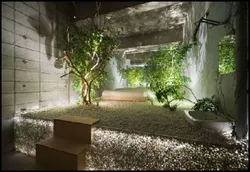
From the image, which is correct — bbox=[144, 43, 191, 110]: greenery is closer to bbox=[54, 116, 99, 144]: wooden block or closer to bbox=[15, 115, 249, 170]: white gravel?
bbox=[15, 115, 249, 170]: white gravel

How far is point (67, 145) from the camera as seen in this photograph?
1.48m

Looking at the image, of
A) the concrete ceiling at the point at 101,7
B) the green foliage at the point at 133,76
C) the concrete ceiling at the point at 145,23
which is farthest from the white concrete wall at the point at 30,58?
the green foliage at the point at 133,76

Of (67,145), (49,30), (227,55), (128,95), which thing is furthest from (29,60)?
(227,55)

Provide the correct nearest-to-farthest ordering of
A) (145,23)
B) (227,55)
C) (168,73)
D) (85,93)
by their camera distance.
Result: 1. (227,55)
2. (85,93)
3. (168,73)
4. (145,23)

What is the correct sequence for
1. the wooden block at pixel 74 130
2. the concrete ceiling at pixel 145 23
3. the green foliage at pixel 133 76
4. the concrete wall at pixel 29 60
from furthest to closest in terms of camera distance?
1. the green foliage at pixel 133 76
2. the concrete ceiling at pixel 145 23
3. the concrete wall at pixel 29 60
4. the wooden block at pixel 74 130

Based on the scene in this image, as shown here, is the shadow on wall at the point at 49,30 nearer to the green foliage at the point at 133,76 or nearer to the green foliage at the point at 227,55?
the green foliage at the point at 133,76

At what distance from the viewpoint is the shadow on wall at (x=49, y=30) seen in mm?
2750

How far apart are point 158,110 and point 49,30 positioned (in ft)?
9.79

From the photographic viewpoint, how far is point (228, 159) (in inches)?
45.0

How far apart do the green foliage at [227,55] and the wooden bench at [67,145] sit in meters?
1.84

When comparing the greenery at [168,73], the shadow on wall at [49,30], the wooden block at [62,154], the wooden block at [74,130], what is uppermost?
the shadow on wall at [49,30]

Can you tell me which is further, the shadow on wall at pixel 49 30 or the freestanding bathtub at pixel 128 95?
the freestanding bathtub at pixel 128 95

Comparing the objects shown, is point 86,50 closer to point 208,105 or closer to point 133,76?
point 208,105

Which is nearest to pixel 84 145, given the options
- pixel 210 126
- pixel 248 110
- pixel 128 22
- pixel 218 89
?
pixel 210 126
